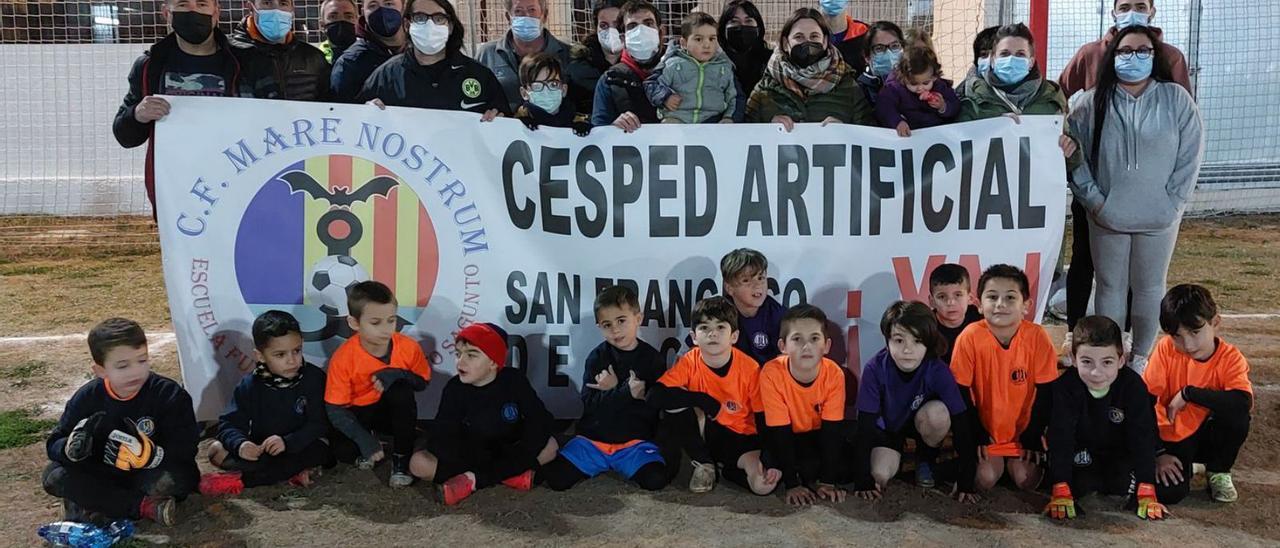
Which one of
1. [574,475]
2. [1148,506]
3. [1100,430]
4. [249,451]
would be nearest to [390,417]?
[249,451]

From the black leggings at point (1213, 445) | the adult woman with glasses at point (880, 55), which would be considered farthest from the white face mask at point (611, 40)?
the black leggings at point (1213, 445)

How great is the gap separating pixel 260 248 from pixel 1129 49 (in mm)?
3694

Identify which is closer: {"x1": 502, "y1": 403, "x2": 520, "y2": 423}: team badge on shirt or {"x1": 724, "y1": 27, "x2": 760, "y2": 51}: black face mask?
{"x1": 502, "y1": 403, "x2": 520, "y2": 423}: team badge on shirt

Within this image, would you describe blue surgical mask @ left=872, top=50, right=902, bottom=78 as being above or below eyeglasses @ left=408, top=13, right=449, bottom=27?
below

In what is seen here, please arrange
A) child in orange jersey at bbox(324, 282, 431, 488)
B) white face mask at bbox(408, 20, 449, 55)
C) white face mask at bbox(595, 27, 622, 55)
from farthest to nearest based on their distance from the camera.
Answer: white face mask at bbox(595, 27, 622, 55) → white face mask at bbox(408, 20, 449, 55) → child in orange jersey at bbox(324, 282, 431, 488)

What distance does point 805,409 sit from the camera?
348 cm

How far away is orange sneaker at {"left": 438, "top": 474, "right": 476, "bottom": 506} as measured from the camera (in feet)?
11.0

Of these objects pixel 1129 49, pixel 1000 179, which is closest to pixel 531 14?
pixel 1000 179

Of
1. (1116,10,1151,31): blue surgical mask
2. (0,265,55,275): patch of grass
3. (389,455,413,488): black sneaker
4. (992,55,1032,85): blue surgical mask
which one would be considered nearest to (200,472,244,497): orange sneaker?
(389,455,413,488): black sneaker

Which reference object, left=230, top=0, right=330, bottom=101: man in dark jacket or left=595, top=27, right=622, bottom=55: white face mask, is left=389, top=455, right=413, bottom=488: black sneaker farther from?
left=595, top=27, right=622, bottom=55: white face mask

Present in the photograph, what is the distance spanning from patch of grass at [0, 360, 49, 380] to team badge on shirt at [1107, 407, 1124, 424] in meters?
4.84

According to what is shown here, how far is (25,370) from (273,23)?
229cm

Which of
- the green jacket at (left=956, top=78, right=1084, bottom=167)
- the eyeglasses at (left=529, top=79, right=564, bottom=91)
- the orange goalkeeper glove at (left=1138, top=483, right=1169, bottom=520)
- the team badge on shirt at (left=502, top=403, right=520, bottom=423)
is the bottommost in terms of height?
the orange goalkeeper glove at (left=1138, top=483, right=1169, bottom=520)

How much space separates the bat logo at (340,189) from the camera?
13.4 feet
